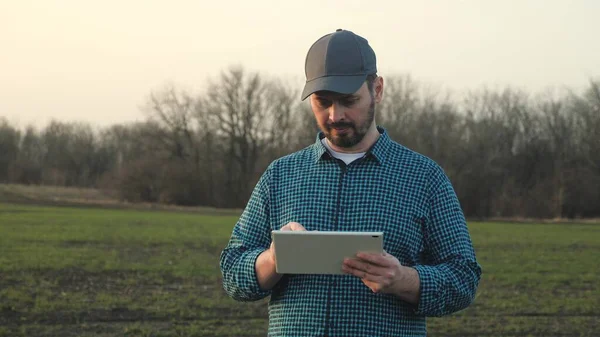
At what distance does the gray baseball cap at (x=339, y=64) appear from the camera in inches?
111

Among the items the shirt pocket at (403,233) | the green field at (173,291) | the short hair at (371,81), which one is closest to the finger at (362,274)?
the shirt pocket at (403,233)

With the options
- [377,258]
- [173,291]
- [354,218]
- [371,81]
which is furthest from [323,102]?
[173,291]

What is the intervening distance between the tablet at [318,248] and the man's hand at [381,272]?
1.0 inches

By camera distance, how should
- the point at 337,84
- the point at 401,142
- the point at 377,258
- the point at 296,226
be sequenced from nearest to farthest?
the point at 377,258
the point at 296,226
the point at 337,84
the point at 401,142

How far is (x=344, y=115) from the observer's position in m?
2.83

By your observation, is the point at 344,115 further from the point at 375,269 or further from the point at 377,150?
the point at 375,269

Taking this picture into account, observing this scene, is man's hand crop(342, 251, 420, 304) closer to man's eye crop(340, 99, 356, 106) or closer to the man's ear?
man's eye crop(340, 99, 356, 106)

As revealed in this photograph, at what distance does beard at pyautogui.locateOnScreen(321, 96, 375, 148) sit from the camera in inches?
112

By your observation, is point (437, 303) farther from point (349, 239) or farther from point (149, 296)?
point (149, 296)

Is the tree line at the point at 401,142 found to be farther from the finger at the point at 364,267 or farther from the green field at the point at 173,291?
the finger at the point at 364,267

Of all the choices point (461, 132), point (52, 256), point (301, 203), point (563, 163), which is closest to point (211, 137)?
point (461, 132)

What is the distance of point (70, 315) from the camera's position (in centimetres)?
1149

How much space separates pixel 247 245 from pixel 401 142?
62.6 metres

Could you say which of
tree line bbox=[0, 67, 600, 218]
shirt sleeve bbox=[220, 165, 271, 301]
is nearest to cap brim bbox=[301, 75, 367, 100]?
shirt sleeve bbox=[220, 165, 271, 301]
